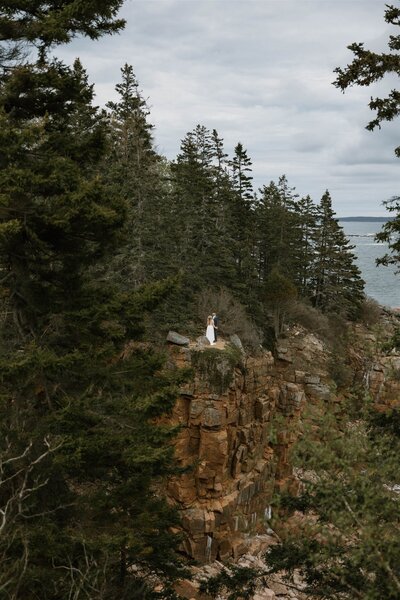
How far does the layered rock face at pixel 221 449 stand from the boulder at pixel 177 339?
1.30ft

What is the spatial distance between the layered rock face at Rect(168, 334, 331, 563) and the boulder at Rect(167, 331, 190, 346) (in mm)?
398

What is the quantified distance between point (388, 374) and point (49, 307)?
19.5 feet

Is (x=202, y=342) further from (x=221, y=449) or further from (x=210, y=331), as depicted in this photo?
(x=221, y=449)

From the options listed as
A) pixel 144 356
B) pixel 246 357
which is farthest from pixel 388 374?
pixel 246 357

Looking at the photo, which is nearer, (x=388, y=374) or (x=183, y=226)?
(x=388, y=374)

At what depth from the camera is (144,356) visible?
9.92m

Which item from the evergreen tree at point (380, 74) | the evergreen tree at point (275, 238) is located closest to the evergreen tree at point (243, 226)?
the evergreen tree at point (275, 238)

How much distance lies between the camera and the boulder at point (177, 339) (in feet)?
78.3

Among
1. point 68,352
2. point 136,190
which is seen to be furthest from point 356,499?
point 136,190

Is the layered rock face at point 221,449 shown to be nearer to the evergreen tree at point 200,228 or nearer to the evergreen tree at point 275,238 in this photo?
the evergreen tree at point 200,228

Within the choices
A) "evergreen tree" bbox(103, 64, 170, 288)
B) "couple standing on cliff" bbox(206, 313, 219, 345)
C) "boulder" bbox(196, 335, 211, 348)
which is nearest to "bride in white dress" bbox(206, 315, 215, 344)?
"couple standing on cliff" bbox(206, 313, 219, 345)

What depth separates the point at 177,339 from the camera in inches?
942

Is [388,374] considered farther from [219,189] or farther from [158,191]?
[219,189]

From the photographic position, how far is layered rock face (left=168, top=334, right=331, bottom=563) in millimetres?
21844
